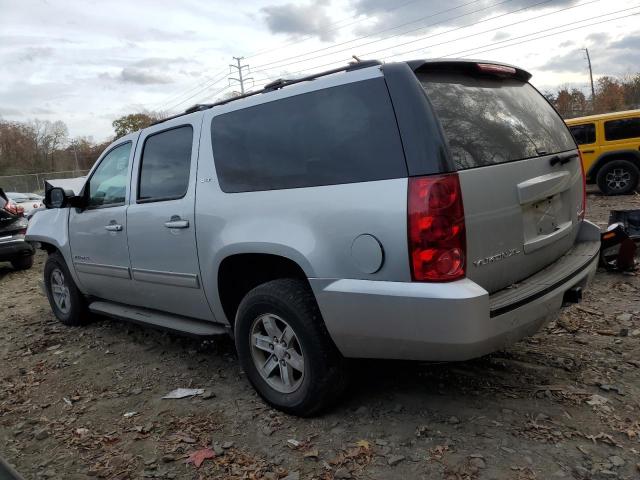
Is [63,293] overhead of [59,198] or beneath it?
beneath

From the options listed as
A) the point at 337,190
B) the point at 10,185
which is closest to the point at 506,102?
the point at 337,190

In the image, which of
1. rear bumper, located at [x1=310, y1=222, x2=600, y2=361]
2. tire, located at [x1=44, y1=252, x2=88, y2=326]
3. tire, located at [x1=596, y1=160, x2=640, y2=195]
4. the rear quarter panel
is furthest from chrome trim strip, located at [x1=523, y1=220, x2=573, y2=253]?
tire, located at [x1=596, y1=160, x2=640, y2=195]

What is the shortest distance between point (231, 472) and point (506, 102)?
98.8 inches

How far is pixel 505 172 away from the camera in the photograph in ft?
8.98

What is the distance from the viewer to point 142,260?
4047 mm

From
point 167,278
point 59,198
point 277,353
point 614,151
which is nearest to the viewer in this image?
point 277,353

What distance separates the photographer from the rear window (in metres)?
2.66

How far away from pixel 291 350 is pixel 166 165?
5.64 ft

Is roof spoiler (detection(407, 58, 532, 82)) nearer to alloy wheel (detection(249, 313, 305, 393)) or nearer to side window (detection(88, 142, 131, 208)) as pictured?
alloy wheel (detection(249, 313, 305, 393))

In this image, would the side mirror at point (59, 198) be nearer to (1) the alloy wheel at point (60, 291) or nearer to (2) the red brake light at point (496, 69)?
(1) the alloy wheel at point (60, 291)

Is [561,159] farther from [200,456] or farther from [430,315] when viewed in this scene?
[200,456]

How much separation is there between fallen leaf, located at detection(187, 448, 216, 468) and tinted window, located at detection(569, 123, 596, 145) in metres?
12.0

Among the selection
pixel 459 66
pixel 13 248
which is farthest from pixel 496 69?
pixel 13 248

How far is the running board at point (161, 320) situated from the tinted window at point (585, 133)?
11253mm
